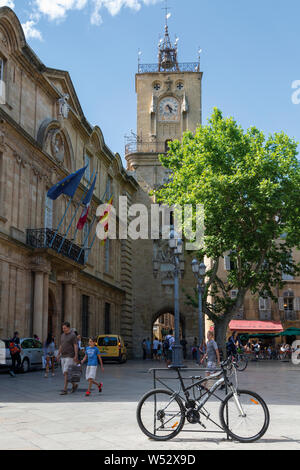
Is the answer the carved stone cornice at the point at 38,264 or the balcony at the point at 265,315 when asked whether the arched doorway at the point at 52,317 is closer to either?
the carved stone cornice at the point at 38,264

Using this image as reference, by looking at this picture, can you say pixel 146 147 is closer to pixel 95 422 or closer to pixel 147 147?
pixel 147 147

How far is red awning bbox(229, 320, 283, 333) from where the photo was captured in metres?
41.9

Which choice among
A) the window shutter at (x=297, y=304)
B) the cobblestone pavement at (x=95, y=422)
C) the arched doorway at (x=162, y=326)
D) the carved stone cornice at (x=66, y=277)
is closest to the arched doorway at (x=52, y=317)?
the carved stone cornice at (x=66, y=277)

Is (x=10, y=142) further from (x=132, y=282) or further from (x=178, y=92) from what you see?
(x=178, y=92)

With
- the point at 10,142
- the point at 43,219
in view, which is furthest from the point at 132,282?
the point at 10,142

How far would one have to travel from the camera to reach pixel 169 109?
4603 cm

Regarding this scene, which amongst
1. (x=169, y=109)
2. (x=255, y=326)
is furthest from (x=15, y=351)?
(x=169, y=109)

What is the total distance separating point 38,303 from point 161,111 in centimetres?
2675

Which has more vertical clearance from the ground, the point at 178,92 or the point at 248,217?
the point at 178,92

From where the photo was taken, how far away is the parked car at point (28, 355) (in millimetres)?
19438

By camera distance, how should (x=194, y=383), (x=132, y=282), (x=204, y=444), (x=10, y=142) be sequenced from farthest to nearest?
(x=132, y=282) < (x=10, y=142) < (x=194, y=383) < (x=204, y=444)

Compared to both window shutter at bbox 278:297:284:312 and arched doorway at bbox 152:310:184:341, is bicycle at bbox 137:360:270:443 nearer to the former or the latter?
window shutter at bbox 278:297:284:312

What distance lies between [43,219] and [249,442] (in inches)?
807

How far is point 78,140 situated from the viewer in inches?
1273
